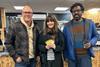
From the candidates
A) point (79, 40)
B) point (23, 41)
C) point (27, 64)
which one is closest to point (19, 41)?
point (23, 41)

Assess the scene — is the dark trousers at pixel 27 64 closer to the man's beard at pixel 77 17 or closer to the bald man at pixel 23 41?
the bald man at pixel 23 41

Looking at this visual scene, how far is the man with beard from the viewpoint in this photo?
327cm

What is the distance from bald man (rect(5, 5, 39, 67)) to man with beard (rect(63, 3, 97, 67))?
1.52ft

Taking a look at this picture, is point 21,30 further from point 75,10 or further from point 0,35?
point 0,35

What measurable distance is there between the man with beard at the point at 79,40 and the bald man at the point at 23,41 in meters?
0.46

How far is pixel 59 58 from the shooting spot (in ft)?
10.7

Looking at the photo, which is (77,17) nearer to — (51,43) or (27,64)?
(51,43)

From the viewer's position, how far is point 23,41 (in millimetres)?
3199

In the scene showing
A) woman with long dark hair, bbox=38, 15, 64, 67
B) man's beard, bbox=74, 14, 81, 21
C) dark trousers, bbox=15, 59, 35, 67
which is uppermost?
man's beard, bbox=74, 14, 81, 21

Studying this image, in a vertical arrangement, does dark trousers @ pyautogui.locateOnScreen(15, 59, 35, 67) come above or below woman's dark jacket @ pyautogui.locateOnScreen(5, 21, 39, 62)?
below

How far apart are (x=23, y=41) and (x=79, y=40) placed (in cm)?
73

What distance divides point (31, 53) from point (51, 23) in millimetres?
467

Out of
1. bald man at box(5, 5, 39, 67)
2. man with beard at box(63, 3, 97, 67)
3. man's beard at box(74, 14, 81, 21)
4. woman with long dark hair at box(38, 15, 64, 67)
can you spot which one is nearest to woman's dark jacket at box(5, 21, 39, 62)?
bald man at box(5, 5, 39, 67)

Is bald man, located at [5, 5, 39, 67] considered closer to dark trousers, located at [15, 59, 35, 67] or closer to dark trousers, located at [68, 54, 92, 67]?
dark trousers, located at [15, 59, 35, 67]
